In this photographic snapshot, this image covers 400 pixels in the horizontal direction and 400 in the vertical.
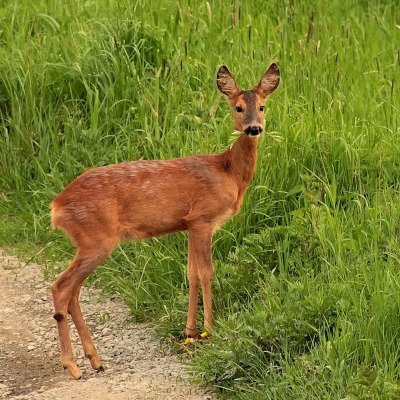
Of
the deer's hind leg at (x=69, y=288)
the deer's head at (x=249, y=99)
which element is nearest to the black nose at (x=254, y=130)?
the deer's head at (x=249, y=99)

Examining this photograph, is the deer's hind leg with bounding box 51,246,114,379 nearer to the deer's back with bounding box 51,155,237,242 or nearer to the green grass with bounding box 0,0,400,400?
the deer's back with bounding box 51,155,237,242

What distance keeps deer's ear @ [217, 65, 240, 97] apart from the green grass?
1.35 ft

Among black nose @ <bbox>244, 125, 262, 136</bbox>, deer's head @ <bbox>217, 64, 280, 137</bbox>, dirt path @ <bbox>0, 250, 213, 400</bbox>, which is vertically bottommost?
dirt path @ <bbox>0, 250, 213, 400</bbox>

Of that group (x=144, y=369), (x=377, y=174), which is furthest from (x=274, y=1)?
(x=144, y=369)

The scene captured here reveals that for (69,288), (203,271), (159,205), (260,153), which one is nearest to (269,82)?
(260,153)

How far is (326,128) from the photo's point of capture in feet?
24.0

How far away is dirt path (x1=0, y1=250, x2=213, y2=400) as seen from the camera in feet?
19.1

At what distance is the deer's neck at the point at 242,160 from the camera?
6.60m

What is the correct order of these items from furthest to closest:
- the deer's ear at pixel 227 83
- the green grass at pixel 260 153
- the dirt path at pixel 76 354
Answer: the deer's ear at pixel 227 83 < the dirt path at pixel 76 354 < the green grass at pixel 260 153

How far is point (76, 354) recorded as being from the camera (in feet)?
21.1

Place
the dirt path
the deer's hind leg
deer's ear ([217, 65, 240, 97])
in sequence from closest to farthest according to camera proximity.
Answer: the dirt path
the deer's hind leg
deer's ear ([217, 65, 240, 97])

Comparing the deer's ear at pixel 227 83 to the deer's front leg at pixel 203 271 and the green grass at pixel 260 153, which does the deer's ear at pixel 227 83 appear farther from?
the deer's front leg at pixel 203 271

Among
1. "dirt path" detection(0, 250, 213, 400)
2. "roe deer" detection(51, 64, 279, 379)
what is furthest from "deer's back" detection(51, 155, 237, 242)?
"dirt path" detection(0, 250, 213, 400)

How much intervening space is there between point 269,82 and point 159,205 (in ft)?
3.50
